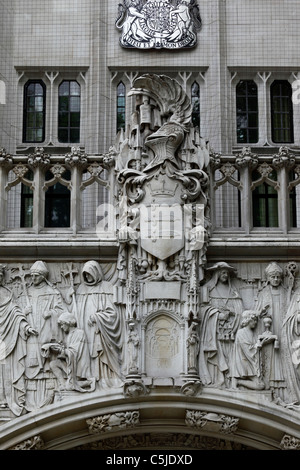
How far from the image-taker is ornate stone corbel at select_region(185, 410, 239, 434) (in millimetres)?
17641

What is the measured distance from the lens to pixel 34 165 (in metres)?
18.8

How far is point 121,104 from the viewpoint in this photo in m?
21.4

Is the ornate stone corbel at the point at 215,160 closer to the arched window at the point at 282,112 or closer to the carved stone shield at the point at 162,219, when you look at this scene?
the carved stone shield at the point at 162,219

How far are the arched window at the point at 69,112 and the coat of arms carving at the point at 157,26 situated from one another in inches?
41.5

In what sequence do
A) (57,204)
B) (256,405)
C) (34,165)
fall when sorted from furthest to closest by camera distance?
(57,204) < (34,165) < (256,405)

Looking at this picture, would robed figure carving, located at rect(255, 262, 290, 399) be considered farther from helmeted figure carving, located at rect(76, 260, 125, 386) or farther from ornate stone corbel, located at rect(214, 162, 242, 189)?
helmeted figure carving, located at rect(76, 260, 125, 386)

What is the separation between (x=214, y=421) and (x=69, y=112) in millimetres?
6017

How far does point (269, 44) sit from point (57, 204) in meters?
4.15

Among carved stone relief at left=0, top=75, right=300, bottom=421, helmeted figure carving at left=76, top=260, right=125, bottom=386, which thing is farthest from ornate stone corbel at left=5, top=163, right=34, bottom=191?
helmeted figure carving at left=76, top=260, right=125, bottom=386

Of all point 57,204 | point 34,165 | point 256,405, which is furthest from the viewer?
point 57,204

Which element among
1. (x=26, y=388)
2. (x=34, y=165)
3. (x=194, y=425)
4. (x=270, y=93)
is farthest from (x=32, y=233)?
(x=270, y=93)

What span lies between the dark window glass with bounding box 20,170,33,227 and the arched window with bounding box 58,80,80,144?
0.90m

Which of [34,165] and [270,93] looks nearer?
[34,165]

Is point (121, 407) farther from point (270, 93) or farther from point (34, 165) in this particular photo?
point (270, 93)
